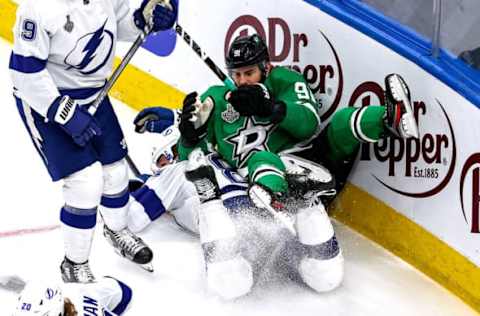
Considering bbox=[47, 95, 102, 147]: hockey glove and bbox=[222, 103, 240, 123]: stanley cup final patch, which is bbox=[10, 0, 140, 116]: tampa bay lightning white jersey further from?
bbox=[222, 103, 240, 123]: stanley cup final patch

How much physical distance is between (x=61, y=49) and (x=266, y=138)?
2.77 feet

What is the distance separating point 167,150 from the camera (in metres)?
4.02

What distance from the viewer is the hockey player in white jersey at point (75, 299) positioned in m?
2.56

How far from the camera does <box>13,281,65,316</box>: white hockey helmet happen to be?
2.55 m

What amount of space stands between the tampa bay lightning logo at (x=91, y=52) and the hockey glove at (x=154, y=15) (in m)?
0.17

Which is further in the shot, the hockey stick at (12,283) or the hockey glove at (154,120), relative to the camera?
the hockey glove at (154,120)

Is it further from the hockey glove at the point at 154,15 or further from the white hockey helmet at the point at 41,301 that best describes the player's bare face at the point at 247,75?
the white hockey helmet at the point at 41,301

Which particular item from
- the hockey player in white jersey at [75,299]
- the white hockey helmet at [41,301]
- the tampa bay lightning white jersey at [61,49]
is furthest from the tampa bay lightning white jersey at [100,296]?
the tampa bay lightning white jersey at [61,49]

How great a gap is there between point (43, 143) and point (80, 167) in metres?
0.14

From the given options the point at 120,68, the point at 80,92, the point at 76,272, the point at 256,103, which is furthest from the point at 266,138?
the point at 76,272

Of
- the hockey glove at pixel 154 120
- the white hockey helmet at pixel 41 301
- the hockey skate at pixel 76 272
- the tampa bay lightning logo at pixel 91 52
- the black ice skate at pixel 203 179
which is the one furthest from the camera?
the hockey glove at pixel 154 120

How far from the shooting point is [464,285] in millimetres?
3199

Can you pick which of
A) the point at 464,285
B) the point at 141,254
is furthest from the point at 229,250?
the point at 464,285

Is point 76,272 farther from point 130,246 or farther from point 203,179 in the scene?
point 203,179
